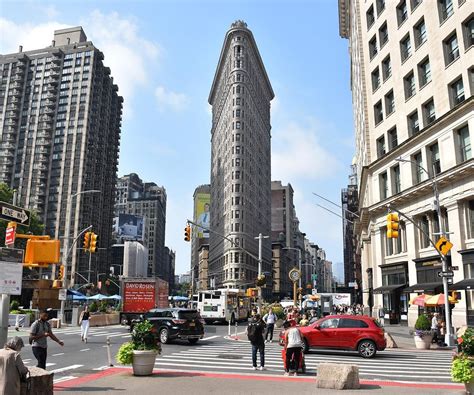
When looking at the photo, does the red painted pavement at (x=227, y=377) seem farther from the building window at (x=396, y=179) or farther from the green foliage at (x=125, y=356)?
the building window at (x=396, y=179)

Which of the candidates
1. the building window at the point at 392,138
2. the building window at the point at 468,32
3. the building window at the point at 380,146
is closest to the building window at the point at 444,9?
the building window at the point at 468,32

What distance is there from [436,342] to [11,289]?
74.8ft

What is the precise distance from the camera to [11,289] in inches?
356

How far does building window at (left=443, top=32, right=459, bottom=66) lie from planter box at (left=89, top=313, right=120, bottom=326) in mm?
33267

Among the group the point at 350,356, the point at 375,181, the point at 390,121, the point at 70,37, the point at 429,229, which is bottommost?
the point at 350,356

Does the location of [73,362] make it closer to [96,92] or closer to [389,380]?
[389,380]

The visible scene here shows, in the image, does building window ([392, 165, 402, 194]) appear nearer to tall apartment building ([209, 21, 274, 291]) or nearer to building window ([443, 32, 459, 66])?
building window ([443, 32, 459, 66])

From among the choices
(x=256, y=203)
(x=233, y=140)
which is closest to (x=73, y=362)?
(x=233, y=140)

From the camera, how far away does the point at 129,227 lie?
19175 cm

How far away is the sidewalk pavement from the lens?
11.0m

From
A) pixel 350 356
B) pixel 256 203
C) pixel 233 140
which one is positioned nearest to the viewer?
pixel 350 356

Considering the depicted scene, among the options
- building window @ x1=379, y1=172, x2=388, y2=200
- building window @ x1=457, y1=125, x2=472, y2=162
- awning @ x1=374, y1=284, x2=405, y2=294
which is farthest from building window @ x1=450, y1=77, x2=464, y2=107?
awning @ x1=374, y1=284, x2=405, y2=294

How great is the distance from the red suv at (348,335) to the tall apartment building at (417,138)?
1012 centimetres

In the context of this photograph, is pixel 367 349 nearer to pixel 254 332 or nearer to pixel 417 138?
pixel 254 332
